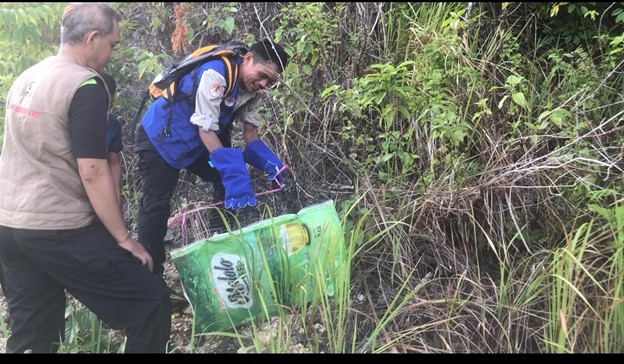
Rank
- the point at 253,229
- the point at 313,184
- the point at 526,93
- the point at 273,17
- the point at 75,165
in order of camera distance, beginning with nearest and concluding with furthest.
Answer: the point at 75,165 → the point at 253,229 → the point at 526,93 → the point at 313,184 → the point at 273,17

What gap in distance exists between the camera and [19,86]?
2379 millimetres

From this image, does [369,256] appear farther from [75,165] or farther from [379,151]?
[75,165]

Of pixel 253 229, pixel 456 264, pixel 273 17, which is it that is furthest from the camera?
pixel 273 17

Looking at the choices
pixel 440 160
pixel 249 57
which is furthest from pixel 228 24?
pixel 440 160

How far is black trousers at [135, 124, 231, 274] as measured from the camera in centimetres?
318

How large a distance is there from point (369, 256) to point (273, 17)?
227cm

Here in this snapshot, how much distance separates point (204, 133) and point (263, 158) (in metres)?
0.55

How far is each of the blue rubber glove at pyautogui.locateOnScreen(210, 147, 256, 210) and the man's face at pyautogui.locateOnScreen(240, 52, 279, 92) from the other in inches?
17.3

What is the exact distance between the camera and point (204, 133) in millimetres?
2951

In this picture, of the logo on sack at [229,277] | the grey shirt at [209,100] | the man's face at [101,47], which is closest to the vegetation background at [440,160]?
the logo on sack at [229,277]

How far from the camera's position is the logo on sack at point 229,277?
2.76 metres

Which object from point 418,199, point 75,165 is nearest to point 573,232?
point 418,199

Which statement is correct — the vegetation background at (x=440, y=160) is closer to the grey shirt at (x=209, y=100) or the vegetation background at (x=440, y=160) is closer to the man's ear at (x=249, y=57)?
the man's ear at (x=249, y=57)

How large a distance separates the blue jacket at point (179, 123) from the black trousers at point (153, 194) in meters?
0.08
